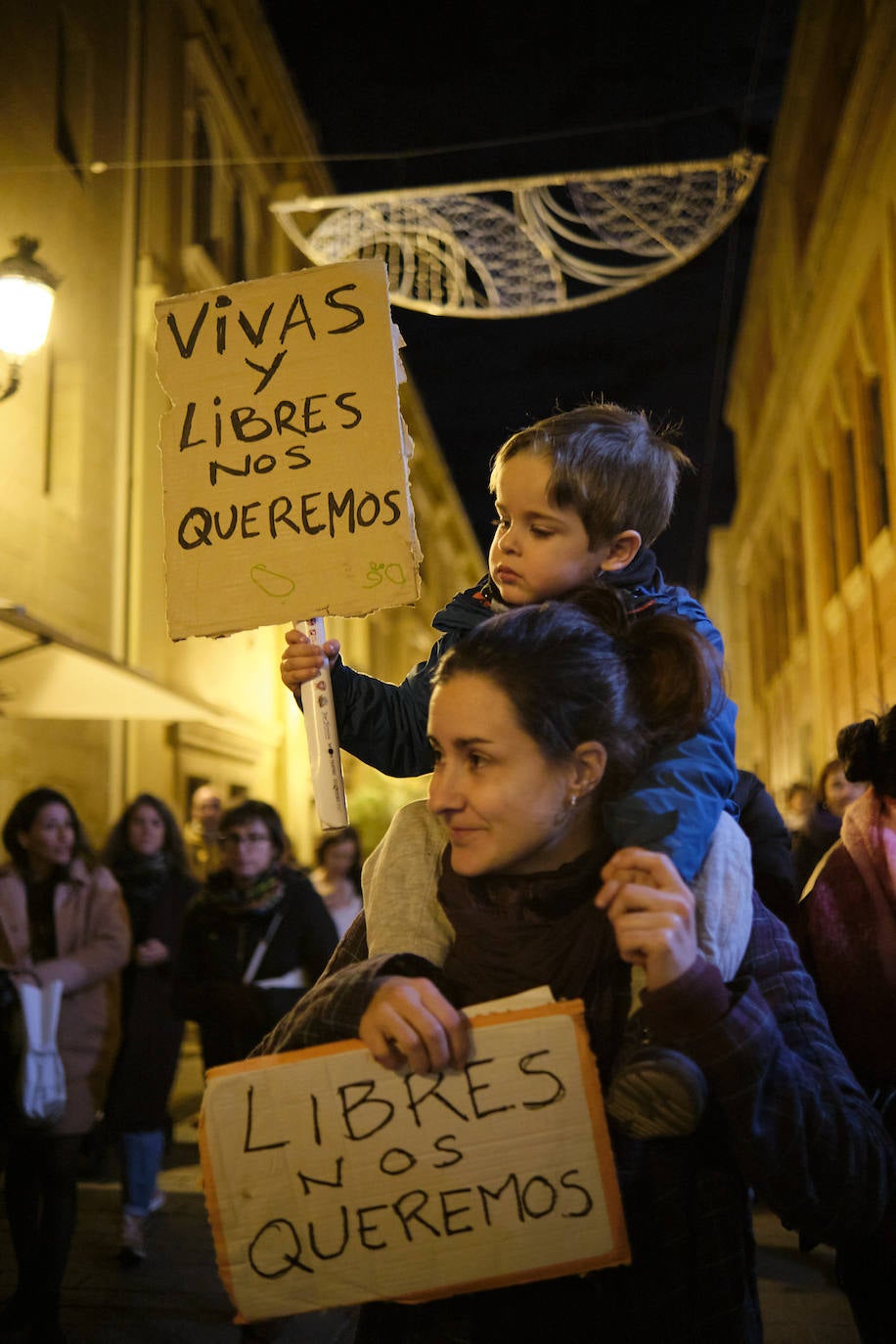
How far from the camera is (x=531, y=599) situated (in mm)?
2182

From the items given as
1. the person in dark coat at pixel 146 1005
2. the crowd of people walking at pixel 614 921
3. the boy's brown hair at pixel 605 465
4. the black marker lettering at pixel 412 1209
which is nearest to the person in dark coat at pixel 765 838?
the crowd of people walking at pixel 614 921

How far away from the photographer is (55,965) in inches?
212

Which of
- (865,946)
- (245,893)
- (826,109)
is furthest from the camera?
(826,109)

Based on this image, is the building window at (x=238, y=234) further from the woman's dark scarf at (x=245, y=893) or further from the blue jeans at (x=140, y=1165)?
the blue jeans at (x=140, y=1165)

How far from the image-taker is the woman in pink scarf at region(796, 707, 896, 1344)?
236 cm

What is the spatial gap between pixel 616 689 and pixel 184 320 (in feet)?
3.64

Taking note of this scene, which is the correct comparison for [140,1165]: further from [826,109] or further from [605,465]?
[826,109]

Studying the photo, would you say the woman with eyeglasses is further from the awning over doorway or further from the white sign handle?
the white sign handle

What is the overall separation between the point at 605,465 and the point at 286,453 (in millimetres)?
580

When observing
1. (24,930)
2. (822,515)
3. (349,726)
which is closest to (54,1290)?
(24,930)

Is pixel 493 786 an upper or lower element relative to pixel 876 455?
lower

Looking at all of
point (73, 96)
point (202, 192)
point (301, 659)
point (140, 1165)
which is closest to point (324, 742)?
point (301, 659)

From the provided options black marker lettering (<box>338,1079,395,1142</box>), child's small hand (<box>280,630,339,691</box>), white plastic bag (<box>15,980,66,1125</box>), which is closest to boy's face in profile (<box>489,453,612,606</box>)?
child's small hand (<box>280,630,339,691</box>)

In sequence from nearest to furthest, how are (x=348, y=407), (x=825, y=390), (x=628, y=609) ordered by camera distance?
(x=628, y=609) → (x=348, y=407) → (x=825, y=390)
